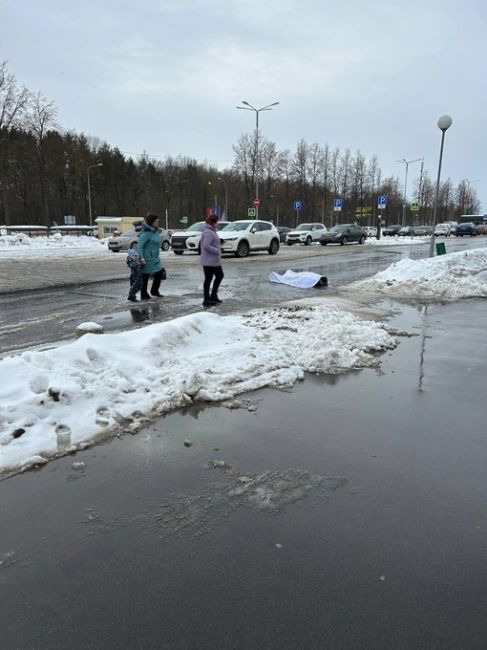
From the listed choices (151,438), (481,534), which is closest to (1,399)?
(151,438)

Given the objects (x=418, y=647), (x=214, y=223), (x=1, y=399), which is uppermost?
(x=214, y=223)

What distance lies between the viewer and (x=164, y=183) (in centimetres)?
9175

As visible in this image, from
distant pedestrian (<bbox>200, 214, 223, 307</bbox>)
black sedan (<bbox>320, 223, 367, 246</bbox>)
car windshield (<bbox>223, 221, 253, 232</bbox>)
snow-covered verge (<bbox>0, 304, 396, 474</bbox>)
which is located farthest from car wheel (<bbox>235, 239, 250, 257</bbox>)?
snow-covered verge (<bbox>0, 304, 396, 474</bbox>)

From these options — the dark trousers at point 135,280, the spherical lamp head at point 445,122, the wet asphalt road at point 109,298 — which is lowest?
the wet asphalt road at point 109,298

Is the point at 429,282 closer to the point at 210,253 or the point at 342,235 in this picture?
the point at 210,253

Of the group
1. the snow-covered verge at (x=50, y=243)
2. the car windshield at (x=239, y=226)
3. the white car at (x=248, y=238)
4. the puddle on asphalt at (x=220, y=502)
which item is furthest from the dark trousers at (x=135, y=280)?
the snow-covered verge at (x=50, y=243)

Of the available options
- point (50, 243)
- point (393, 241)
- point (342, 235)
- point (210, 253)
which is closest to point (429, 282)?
point (210, 253)

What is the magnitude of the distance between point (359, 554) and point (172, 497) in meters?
1.25

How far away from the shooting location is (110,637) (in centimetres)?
220

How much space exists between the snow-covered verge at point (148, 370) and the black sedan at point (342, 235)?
Result: 33567mm

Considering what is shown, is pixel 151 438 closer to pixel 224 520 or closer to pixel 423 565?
pixel 224 520

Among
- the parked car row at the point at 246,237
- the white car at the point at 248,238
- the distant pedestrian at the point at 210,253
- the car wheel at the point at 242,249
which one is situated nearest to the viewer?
the distant pedestrian at the point at 210,253

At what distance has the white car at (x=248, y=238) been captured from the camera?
25234 millimetres

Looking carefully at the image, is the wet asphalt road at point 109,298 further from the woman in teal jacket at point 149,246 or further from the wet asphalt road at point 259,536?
the wet asphalt road at point 259,536
